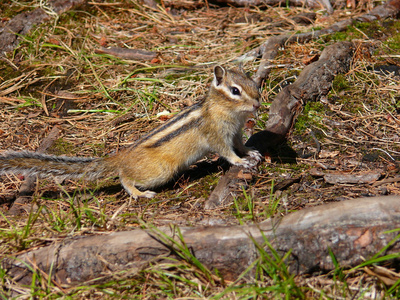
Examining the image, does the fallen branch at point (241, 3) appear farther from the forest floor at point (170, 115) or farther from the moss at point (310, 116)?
the moss at point (310, 116)

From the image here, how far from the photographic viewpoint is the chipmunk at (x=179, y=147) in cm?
445

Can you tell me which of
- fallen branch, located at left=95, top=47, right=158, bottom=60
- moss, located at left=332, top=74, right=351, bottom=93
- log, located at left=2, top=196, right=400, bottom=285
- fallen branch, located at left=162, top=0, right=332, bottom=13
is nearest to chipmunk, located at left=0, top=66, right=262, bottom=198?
log, located at left=2, top=196, right=400, bottom=285

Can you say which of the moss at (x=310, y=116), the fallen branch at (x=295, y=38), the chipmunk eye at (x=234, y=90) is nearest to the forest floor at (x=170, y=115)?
the moss at (x=310, y=116)

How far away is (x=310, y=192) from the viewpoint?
13.4 feet

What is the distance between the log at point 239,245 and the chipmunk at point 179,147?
1.27 metres

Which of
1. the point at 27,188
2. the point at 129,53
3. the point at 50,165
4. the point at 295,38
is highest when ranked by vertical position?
the point at 295,38

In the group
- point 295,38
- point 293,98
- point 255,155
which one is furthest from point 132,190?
point 295,38

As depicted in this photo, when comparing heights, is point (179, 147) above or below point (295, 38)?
below

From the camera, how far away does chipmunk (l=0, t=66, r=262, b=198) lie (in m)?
4.45

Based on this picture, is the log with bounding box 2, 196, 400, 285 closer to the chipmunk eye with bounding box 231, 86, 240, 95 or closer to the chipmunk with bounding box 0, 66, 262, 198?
the chipmunk with bounding box 0, 66, 262, 198

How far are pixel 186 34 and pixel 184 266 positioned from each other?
16.0ft

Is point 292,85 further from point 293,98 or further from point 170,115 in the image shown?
point 170,115

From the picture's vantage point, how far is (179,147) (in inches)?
179

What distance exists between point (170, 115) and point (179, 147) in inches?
47.6
